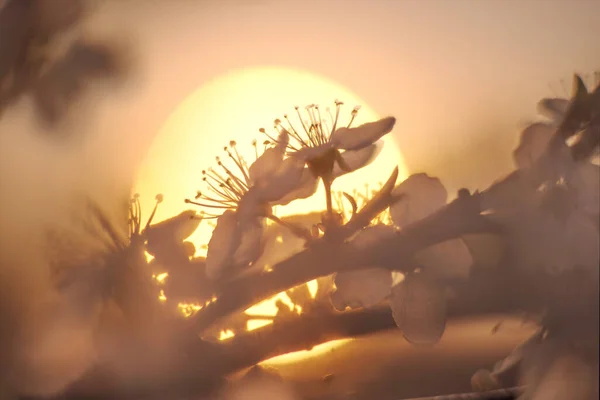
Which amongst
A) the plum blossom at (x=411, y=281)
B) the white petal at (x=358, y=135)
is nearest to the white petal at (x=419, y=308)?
the plum blossom at (x=411, y=281)

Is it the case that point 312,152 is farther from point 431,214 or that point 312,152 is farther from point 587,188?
point 587,188

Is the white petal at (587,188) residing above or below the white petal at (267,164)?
below

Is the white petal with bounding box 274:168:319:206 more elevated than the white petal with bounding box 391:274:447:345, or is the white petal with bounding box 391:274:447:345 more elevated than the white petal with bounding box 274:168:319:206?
the white petal with bounding box 274:168:319:206

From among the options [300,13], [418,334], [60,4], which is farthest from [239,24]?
[418,334]

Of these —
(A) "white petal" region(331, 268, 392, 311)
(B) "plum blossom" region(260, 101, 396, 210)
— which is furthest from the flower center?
(A) "white petal" region(331, 268, 392, 311)

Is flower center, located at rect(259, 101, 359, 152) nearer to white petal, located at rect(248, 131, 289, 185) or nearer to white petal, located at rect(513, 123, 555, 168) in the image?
white petal, located at rect(248, 131, 289, 185)

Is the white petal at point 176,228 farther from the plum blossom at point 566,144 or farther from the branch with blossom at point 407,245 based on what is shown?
the plum blossom at point 566,144

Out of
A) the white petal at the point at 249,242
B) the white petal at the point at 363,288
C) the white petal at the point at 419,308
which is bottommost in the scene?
the white petal at the point at 419,308
